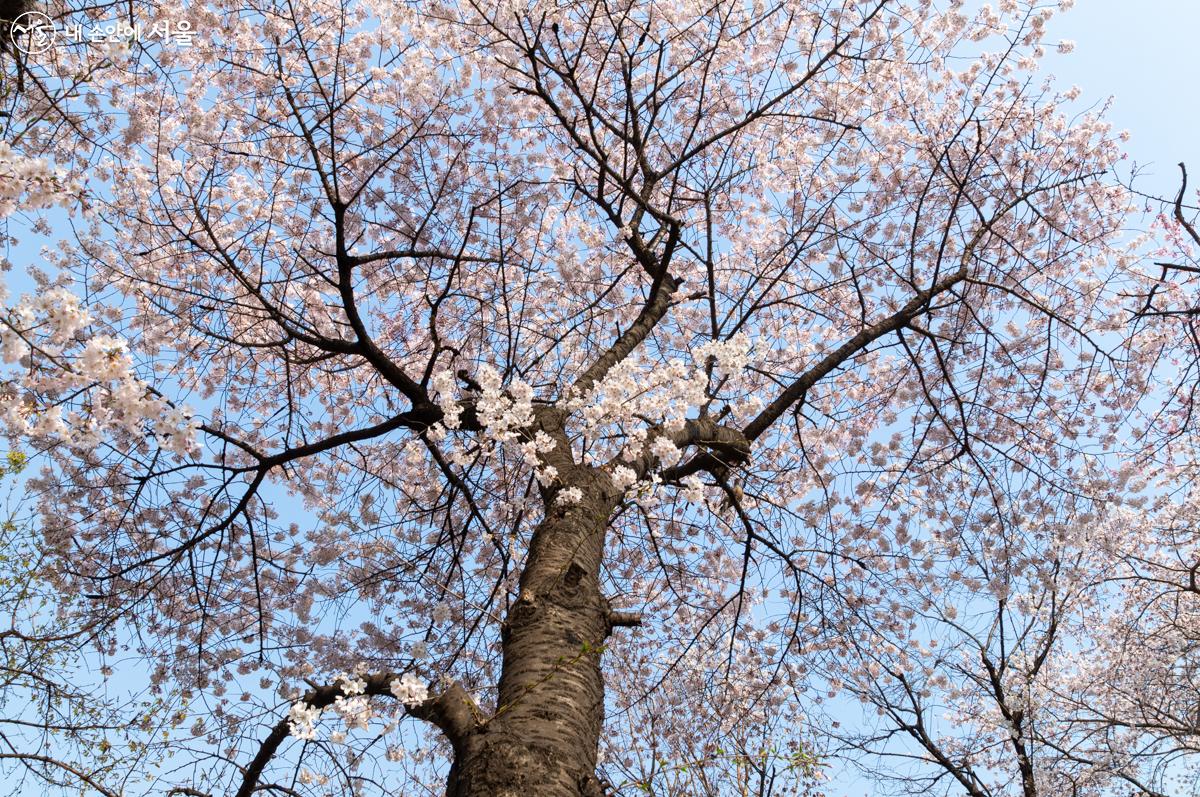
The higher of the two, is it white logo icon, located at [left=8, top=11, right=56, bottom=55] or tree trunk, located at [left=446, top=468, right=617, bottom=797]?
white logo icon, located at [left=8, top=11, right=56, bottom=55]

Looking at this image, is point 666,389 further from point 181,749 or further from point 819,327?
point 819,327

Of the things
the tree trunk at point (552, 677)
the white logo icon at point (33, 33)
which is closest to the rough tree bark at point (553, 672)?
the tree trunk at point (552, 677)

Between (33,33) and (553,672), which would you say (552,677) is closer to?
(553,672)

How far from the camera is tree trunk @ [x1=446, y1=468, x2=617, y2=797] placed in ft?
8.33

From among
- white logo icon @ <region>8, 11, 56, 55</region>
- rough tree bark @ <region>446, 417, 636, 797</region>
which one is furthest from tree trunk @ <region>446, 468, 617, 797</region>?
white logo icon @ <region>8, 11, 56, 55</region>

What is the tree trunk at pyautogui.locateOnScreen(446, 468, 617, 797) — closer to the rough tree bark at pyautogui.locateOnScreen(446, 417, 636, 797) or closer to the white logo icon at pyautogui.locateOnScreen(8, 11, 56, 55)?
the rough tree bark at pyautogui.locateOnScreen(446, 417, 636, 797)

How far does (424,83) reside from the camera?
6.20m

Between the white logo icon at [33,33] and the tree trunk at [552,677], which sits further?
the white logo icon at [33,33]

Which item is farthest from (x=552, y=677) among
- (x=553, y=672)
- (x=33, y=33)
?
(x=33, y=33)

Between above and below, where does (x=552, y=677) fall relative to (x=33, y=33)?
below

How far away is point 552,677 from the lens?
2.93 metres

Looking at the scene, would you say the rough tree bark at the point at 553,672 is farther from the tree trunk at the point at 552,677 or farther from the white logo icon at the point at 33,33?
the white logo icon at the point at 33,33

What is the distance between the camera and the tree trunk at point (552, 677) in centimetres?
254

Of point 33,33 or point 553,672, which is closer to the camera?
point 553,672
